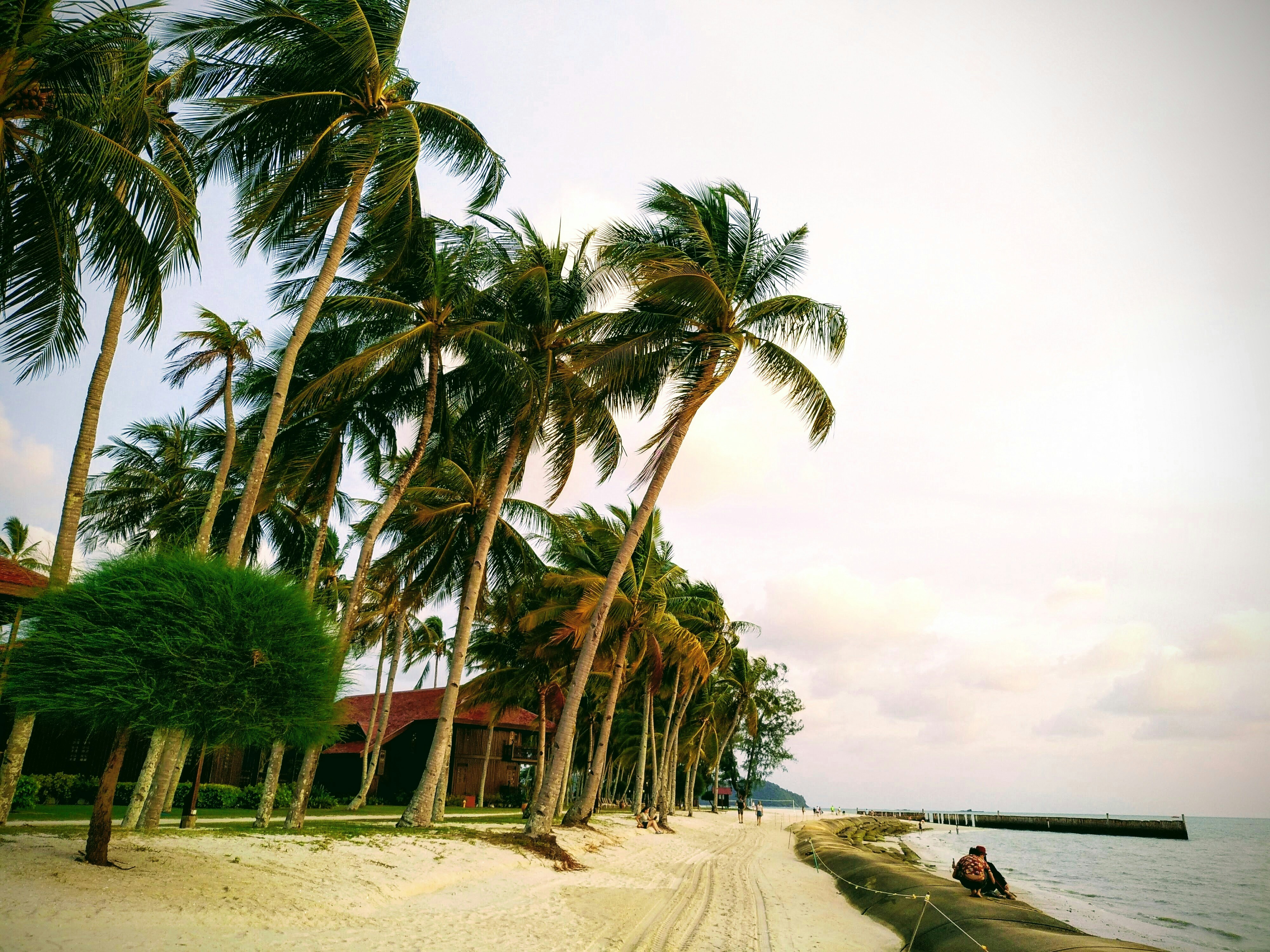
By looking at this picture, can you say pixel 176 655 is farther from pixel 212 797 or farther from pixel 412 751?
pixel 412 751

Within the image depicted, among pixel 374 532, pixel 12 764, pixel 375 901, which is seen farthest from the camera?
pixel 374 532

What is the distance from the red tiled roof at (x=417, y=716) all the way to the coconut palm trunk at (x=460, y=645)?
15.2 meters

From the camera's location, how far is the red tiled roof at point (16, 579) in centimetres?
1344

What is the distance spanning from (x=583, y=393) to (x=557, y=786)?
8.49 metres

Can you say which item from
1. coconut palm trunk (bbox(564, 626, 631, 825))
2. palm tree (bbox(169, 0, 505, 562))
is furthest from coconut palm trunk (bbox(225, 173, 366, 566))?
coconut palm trunk (bbox(564, 626, 631, 825))

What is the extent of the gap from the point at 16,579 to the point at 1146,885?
122 ft

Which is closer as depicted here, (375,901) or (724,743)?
(375,901)

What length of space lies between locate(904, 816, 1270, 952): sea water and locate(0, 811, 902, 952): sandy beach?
820cm

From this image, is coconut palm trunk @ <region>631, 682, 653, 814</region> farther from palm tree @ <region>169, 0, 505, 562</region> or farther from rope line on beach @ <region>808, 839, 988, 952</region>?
palm tree @ <region>169, 0, 505, 562</region>

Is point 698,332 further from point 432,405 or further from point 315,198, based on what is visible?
point 315,198

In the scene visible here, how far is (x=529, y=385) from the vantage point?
15.8 metres

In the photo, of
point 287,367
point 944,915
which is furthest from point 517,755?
point 287,367

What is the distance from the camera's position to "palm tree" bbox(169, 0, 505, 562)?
11.0 m

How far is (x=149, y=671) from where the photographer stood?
7.46 metres
